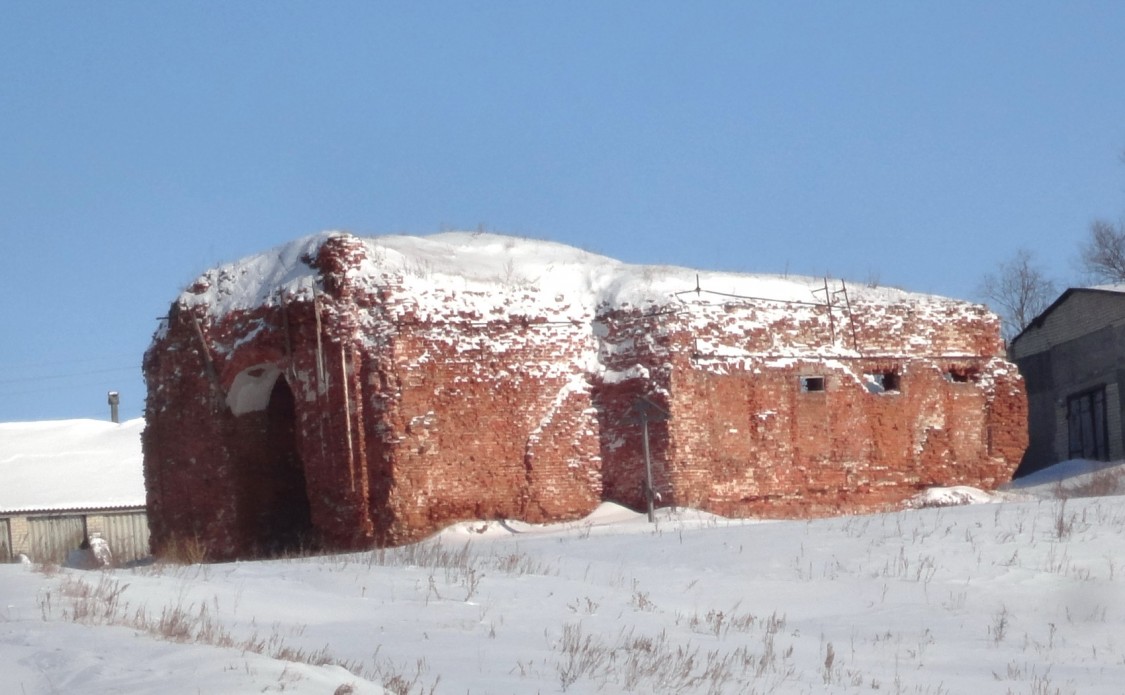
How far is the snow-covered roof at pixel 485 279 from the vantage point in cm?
2042

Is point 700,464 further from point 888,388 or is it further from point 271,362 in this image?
point 271,362

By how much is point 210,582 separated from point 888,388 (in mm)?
14205

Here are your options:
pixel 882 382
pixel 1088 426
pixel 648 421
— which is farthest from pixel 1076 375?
pixel 648 421

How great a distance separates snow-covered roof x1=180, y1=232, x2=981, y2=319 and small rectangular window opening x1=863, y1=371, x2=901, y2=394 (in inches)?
50.1

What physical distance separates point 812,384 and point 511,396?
5.09 meters

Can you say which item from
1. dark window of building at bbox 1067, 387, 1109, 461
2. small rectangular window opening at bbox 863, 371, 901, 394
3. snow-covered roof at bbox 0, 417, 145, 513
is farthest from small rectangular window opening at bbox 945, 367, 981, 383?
snow-covered roof at bbox 0, 417, 145, 513

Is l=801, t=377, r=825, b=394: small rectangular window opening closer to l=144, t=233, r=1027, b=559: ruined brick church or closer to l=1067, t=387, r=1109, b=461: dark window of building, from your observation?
l=144, t=233, r=1027, b=559: ruined brick church

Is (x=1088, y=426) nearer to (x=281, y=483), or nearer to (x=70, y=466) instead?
(x=281, y=483)

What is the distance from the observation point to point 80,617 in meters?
8.66

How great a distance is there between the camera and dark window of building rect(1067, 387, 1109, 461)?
2905 cm

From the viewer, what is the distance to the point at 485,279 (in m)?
21.0

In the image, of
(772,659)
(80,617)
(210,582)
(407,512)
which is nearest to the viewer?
(80,617)

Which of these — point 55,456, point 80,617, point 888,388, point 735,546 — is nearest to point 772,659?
point 80,617

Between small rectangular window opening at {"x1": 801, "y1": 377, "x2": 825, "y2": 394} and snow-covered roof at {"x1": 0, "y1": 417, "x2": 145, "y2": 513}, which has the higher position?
small rectangular window opening at {"x1": 801, "y1": 377, "x2": 825, "y2": 394}
